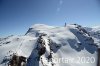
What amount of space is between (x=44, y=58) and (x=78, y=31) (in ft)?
267

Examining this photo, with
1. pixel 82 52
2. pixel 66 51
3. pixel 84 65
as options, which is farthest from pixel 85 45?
pixel 84 65

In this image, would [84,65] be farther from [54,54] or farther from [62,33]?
[62,33]

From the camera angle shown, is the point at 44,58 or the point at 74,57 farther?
the point at 74,57

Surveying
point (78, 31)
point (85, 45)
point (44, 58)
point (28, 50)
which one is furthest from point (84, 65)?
point (78, 31)

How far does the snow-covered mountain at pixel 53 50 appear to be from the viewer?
97.9 meters

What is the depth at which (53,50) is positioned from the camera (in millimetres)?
125125

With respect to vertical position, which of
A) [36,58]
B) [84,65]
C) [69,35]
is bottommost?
[84,65]

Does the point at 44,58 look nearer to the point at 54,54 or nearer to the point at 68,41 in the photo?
the point at 54,54

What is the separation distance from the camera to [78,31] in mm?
175375

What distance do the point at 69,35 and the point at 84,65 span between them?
5424 centimetres

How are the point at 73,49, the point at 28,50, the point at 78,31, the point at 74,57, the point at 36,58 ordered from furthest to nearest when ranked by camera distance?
the point at 78,31 → the point at 73,49 → the point at 74,57 → the point at 28,50 → the point at 36,58

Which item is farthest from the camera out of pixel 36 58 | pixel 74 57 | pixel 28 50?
pixel 74 57

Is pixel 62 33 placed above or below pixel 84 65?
above

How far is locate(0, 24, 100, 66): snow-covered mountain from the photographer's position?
97.9 m
